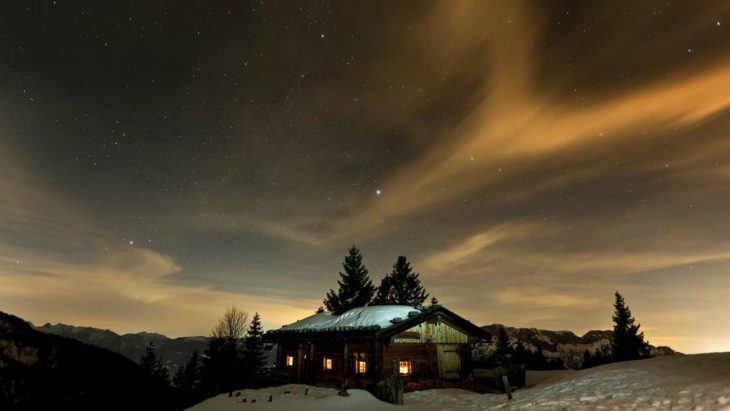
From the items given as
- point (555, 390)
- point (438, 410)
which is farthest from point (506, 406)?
point (555, 390)

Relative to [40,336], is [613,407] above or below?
below

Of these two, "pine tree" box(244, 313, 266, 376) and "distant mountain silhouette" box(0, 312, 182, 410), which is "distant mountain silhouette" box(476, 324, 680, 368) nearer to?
"pine tree" box(244, 313, 266, 376)

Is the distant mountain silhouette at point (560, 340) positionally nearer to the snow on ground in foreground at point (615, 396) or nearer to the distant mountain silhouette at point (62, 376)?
the snow on ground in foreground at point (615, 396)

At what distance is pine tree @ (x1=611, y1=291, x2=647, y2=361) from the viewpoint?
44.5 meters

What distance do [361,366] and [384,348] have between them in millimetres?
2090

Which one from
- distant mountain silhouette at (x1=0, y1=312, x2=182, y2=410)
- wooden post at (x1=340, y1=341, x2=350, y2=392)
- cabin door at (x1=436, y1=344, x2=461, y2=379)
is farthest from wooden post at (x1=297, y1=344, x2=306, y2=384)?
distant mountain silhouette at (x1=0, y1=312, x2=182, y2=410)

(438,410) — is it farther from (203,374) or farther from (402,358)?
(203,374)

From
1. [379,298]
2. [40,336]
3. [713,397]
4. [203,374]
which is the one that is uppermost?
[379,298]

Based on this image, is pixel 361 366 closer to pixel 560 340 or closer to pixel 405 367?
pixel 405 367

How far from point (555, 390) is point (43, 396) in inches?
636

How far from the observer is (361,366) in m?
21.4

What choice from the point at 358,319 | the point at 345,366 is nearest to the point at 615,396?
the point at 345,366

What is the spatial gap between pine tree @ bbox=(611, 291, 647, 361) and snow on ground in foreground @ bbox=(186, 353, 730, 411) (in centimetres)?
3600

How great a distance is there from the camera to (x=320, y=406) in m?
14.1
